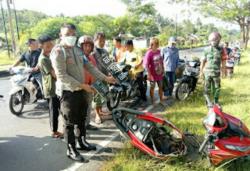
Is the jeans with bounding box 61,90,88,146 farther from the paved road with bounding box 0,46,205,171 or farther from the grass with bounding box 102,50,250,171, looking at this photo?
the grass with bounding box 102,50,250,171

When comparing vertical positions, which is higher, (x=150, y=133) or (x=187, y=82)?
(x=187, y=82)

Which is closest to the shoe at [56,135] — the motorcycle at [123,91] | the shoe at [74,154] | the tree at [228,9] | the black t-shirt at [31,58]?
the shoe at [74,154]

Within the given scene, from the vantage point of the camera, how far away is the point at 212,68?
6.92 meters

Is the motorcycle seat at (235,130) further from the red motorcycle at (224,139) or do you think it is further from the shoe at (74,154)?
the shoe at (74,154)

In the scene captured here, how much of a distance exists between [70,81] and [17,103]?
3.48 m

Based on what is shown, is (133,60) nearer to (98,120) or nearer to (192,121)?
(98,120)

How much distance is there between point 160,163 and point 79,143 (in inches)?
54.3

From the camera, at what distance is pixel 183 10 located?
29.4m

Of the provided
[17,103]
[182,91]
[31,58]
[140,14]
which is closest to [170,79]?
[182,91]

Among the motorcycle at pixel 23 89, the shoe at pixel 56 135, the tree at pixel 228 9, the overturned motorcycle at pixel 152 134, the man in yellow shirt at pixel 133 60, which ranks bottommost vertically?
the shoe at pixel 56 135

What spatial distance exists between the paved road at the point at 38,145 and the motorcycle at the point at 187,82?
2.56 meters

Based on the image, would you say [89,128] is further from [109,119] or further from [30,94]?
[30,94]

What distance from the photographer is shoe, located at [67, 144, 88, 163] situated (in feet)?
15.3

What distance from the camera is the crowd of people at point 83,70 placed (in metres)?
4.36
